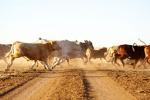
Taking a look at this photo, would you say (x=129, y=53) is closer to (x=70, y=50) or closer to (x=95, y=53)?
(x=70, y=50)

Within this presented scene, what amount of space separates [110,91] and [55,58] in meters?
25.1

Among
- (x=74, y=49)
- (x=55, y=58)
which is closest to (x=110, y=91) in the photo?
(x=55, y=58)

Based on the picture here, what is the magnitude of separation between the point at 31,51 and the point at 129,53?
30.8ft

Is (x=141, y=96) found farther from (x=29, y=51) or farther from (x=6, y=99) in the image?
(x=29, y=51)

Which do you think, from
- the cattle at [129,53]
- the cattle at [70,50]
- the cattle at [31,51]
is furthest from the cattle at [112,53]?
the cattle at [31,51]

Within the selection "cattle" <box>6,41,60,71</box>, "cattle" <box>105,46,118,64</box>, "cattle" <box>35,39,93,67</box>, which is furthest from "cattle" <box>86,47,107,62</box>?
"cattle" <box>6,41,60,71</box>

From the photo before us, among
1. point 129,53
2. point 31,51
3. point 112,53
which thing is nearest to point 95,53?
point 112,53

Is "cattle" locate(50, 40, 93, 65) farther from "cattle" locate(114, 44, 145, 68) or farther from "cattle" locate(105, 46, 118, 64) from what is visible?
"cattle" locate(114, 44, 145, 68)

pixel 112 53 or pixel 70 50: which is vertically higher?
pixel 70 50

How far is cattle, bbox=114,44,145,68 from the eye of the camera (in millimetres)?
38781

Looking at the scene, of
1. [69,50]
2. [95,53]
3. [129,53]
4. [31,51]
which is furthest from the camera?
[95,53]

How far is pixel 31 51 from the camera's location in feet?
113

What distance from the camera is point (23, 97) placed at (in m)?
16.0

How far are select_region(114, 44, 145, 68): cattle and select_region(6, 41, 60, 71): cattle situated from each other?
6.07 m
